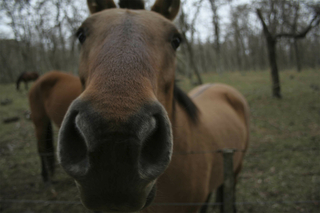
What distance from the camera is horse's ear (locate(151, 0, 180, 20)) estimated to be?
1910 millimetres

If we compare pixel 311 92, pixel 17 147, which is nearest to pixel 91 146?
pixel 17 147

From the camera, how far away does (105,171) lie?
2.62 feet

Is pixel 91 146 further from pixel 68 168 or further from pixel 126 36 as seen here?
pixel 126 36

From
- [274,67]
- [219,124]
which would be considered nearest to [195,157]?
[219,124]

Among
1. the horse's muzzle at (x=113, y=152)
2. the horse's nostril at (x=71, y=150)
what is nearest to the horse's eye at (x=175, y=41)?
the horse's muzzle at (x=113, y=152)

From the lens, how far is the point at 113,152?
0.77m

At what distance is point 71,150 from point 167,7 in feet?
5.66

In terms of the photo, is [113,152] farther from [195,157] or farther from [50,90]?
[50,90]

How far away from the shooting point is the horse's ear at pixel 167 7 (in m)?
1.91

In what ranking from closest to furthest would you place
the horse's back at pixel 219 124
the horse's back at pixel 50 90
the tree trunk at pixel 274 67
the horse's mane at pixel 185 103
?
Answer: the horse's mane at pixel 185 103
the horse's back at pixel 219 124
the horse's back at pixel 50 90
the tree trunk at pixel 274 67

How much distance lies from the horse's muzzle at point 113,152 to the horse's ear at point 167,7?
1.46 meters

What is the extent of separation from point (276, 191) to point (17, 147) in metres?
7.65

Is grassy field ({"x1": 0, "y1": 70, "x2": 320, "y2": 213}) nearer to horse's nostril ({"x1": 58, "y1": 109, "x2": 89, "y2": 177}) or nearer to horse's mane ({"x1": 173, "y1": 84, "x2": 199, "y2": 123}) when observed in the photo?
horse's mane ({"x1": 173, "y1": 84, "x2": 199, "y2": 123})

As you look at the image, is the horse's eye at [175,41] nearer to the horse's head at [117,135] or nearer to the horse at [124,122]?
the horse at [124,122]
